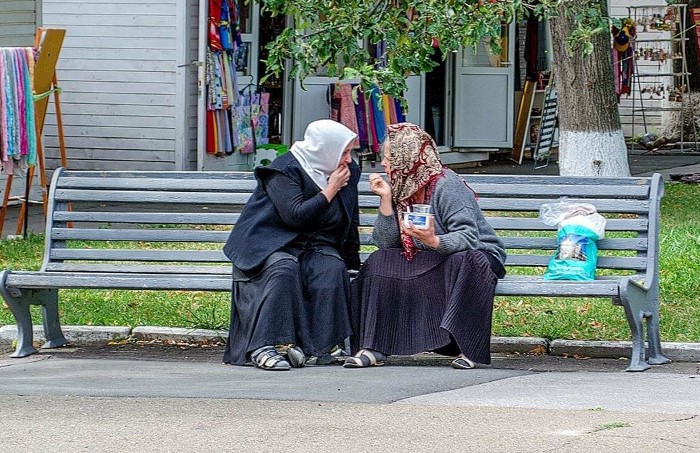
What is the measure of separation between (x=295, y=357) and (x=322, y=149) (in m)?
1.05

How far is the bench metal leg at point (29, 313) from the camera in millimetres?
7098

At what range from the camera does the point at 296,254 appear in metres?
6.80

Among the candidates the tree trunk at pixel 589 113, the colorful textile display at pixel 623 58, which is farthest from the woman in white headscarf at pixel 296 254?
the colorful textile display at pixel 623 58

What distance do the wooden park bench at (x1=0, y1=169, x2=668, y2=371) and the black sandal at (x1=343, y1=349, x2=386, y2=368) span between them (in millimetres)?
683

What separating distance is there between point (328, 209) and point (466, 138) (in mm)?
11503

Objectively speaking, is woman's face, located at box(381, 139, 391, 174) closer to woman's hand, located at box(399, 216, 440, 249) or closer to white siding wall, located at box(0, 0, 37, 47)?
woman's hand, located at box(399, 216, 440, 249)

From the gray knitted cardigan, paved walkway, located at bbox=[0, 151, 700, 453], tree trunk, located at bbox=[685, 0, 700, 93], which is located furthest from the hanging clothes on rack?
tree trunk, located at bbox=[685, 0, 700, 93]

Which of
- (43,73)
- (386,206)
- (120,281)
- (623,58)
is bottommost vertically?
(120,281)

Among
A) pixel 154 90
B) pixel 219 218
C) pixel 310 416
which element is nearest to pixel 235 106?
pixel 154 90

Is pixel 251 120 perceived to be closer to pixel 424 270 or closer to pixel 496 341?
pixel 496 341

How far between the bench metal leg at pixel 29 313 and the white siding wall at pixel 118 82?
6784mm

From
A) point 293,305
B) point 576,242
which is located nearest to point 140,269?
point 293,305

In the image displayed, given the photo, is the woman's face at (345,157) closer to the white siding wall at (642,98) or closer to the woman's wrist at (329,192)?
the woman's wrist at (329,192)

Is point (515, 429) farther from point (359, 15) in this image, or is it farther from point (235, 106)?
point (235, 106)
